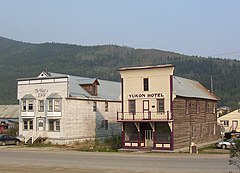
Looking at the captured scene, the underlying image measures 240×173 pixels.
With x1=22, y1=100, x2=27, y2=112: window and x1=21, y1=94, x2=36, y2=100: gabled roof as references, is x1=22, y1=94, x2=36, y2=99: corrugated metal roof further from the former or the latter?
x1=22, y1=100, x2=27, y2=112: window

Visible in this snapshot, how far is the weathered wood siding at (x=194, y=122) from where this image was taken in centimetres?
4512

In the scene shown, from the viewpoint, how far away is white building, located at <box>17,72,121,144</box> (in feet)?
176

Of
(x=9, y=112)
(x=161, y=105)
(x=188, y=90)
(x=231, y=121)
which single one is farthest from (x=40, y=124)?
(x=231, y=121)

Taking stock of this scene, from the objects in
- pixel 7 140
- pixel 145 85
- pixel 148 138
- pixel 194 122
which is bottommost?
pixel 7 140

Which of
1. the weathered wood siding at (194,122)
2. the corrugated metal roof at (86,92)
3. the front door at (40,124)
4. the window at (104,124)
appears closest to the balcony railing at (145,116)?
the weathered wood siding at (194,122)

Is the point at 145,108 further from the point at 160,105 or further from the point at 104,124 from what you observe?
the point at 104,124

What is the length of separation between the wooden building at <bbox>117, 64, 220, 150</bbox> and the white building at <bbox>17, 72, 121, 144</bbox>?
9500 mm

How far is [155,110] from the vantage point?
45.0 m

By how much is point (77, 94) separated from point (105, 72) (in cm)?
13193

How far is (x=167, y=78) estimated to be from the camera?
44.6 m

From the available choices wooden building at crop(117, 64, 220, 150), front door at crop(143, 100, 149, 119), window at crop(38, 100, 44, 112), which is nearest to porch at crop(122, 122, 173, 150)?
wooden building at crop(117, 64, 220, 150)

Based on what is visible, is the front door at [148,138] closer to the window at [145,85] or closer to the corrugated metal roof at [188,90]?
the window at [145,85]

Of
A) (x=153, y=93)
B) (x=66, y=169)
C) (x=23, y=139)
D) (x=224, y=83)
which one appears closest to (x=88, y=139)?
(x=23, y=139)

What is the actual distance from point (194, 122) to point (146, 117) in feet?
25.7
